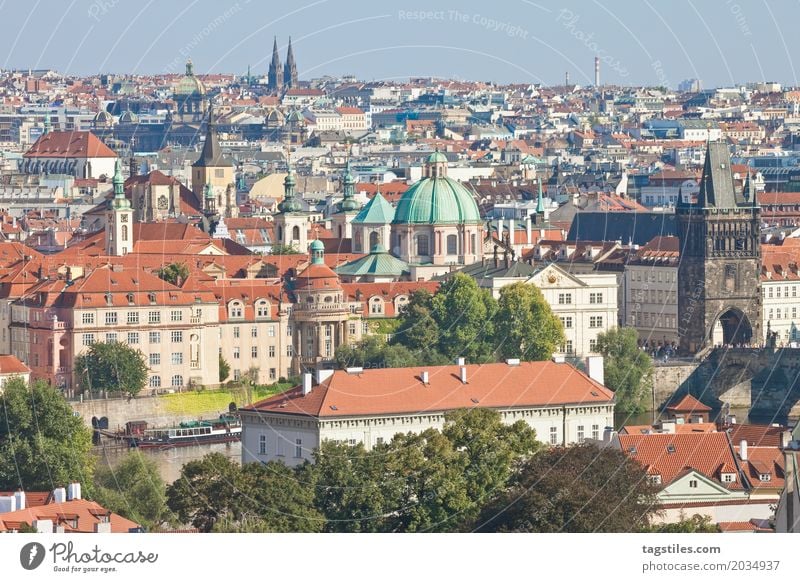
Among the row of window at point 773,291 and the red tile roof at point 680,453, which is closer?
the red tile roof at point 680,453

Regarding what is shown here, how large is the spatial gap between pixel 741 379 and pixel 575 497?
27.2 meters

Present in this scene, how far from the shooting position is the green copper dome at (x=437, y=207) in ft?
225

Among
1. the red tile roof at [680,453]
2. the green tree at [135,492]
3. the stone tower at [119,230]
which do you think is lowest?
the green tree at [135,492]

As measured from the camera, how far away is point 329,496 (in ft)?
108

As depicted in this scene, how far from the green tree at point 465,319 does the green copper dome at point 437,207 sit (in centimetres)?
905

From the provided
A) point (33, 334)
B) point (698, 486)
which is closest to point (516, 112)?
point (33, 334)

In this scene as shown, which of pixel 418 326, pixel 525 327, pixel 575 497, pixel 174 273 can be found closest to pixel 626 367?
pixel 525 327

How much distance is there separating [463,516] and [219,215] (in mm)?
52444

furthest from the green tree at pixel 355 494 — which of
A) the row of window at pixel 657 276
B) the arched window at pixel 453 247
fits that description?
the arched window at pixel 453 247

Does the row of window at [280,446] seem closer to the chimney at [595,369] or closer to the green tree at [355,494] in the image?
the green tree at [355,494]

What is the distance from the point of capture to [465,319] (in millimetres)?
57031

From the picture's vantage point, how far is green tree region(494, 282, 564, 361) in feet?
182

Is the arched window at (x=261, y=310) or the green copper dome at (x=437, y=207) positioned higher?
the green copper dome at (x=437, y=207)

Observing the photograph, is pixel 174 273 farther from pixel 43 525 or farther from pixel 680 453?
pixel 43 525
